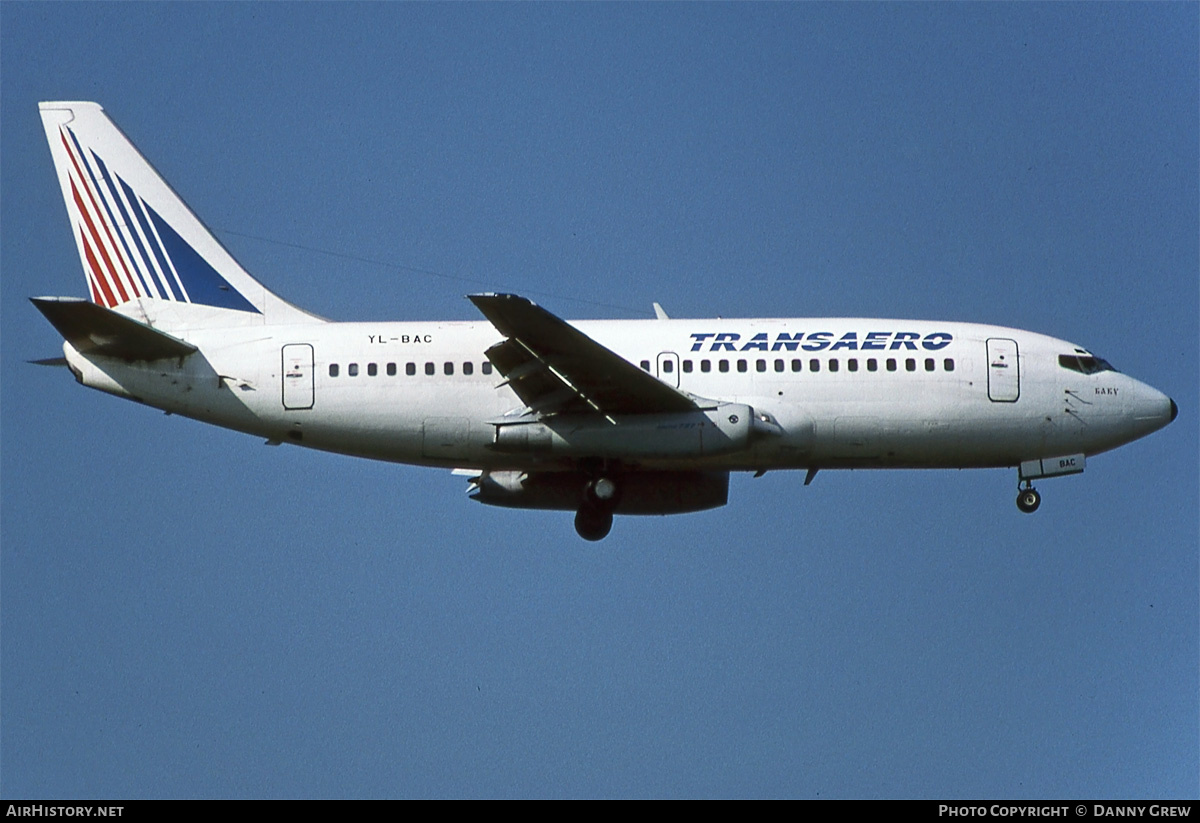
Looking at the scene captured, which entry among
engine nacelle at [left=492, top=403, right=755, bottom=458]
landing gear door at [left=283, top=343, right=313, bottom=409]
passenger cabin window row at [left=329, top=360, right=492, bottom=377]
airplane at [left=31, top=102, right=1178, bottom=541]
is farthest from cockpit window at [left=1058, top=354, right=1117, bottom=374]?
landing gear door at [left=283, top=343, right=313, bottom=409]

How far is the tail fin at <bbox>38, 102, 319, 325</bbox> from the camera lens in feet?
148

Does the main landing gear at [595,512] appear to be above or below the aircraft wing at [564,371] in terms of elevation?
below

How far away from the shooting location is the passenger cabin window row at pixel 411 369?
43156 millimetres

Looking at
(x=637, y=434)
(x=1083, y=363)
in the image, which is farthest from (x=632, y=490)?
(x=1083, y=363)

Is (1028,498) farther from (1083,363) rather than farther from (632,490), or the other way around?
(632,490)

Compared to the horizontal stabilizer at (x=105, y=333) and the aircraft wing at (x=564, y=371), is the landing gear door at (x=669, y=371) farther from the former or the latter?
the horizontal stabilizer at (x=105, y=333)

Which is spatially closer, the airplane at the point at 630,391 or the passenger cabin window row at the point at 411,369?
the airplane at the point at 630,391

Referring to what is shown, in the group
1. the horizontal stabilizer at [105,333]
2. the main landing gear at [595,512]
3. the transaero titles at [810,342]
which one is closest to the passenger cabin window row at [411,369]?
the horizontal stabilizer at [105,333]

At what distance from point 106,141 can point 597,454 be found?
45.8ft

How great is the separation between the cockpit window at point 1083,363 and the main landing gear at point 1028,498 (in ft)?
9.28

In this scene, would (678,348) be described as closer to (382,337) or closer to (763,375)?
(763,375)
